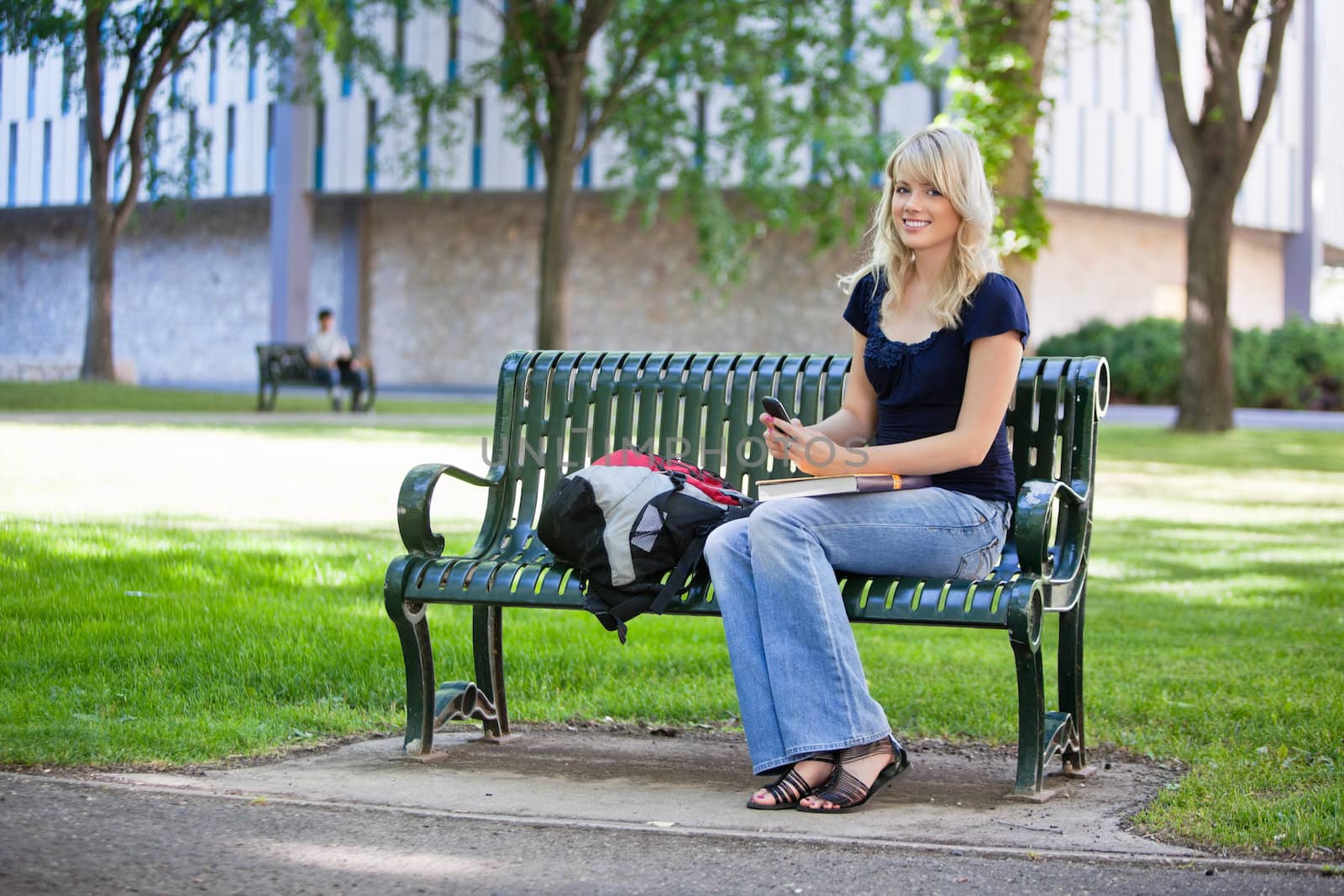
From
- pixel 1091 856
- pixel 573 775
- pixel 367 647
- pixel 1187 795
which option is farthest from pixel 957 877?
pixel 367 647

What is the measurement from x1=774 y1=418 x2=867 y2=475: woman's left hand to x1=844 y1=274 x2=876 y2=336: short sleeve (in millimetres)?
462

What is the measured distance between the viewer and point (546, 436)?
17.3ft

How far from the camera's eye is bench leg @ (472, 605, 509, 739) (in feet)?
16.4

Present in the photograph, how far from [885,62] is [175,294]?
25389 millimetres

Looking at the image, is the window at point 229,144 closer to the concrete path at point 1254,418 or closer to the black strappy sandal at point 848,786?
the concrete path at point 1254,418

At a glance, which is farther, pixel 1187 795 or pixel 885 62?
pixel 885 62

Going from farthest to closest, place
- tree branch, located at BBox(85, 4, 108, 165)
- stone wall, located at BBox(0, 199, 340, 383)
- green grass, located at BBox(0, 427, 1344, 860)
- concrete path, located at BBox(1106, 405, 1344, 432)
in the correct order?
stone wall, located at BBox(0, 199, 340, 383) → concrete path, located at BBox(1106, 405, 1344, 432) → tree branch, located at BBox(85, 4, 108, 165) → green grass, located at BBox(0, 427, 1344, 860)

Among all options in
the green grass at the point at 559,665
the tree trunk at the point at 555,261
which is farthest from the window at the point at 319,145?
the green grass at the point at 559,665

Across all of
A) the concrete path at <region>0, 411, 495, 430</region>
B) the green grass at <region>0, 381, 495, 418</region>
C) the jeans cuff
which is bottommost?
the jeans cuff

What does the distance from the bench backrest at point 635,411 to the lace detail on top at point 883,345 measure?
0.49 metres

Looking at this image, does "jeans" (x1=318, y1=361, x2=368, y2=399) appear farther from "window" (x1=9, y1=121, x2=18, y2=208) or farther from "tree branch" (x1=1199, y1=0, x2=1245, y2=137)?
"window" (x1=9, y1=121, x2=18, y2=208)

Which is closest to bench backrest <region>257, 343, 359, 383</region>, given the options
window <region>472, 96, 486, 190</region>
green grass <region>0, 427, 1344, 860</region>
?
green grass <region>0, 427, 1344, 860</region>

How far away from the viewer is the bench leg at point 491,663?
5.01 metres

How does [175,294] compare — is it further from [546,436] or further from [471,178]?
[546,436]
